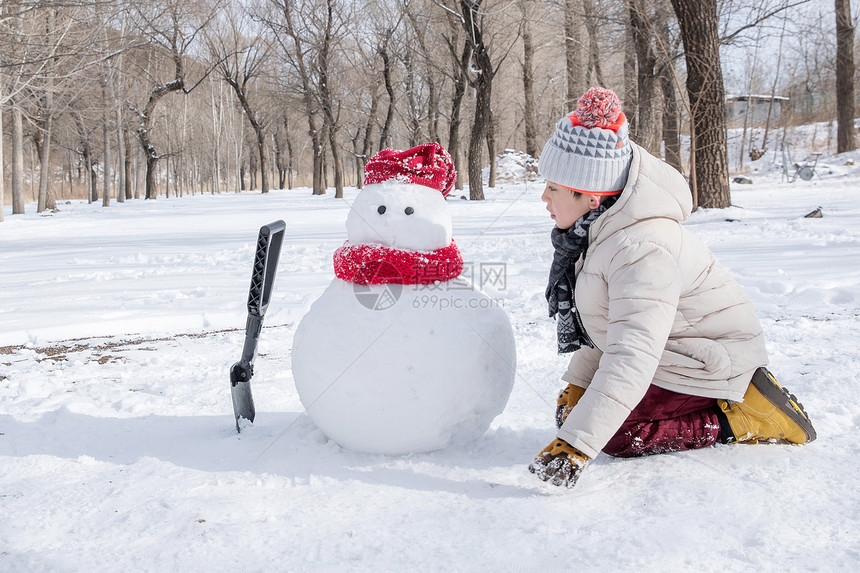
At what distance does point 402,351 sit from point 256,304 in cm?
67

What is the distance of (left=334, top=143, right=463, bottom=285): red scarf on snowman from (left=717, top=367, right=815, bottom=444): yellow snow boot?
108 cm

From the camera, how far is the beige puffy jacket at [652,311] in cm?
183

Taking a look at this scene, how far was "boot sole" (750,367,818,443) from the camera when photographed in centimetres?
216

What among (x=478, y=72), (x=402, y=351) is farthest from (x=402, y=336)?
(x=478, y=72)

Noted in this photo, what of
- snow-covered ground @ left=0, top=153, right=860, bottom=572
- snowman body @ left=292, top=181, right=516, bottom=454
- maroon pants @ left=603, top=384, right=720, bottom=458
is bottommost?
snow-covered ground @ left=0, top=153, right=860, bottom=572

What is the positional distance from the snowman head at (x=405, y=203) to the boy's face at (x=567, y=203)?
1.30ft

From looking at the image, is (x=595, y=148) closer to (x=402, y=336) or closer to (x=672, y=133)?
(x=402, y=336)

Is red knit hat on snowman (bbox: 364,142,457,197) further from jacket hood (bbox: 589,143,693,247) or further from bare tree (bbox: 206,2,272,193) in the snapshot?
bare tree (bbox: 206,2,272,193)

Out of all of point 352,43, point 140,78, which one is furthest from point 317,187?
point 140,78

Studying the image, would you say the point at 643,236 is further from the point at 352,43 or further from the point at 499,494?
the point at 352,43

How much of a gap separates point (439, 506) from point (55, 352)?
10.0 feet

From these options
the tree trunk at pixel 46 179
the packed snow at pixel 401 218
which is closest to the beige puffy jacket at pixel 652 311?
the packed snow at pixel 401 218

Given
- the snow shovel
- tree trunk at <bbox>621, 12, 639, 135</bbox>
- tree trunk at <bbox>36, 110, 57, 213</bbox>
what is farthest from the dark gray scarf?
tree trunk at <bbox>36, 110, 57, 213</bbox>

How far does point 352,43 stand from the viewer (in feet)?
85.6
